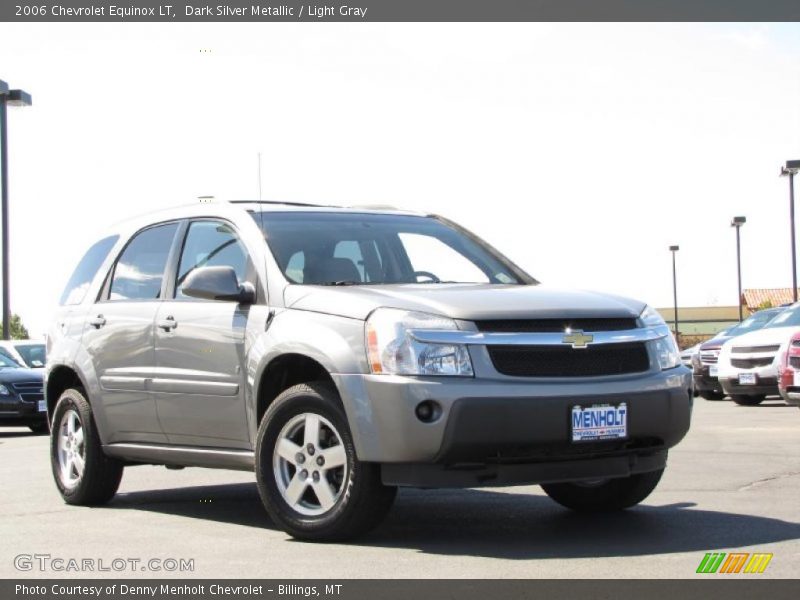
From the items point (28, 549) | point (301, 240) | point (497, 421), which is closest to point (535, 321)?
point (497, 421)

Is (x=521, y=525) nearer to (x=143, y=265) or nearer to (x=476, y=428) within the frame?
(x=476, y=428)

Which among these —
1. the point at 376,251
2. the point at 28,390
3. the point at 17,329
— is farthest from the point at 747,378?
the point at 17,329

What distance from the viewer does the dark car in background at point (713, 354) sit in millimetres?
23359

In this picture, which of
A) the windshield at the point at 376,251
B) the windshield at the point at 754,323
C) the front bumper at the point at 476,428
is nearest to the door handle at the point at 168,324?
the windshield at the point at 376,251

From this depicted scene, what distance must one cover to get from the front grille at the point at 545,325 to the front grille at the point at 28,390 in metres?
14.2

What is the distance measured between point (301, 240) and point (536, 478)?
2148 millimetres

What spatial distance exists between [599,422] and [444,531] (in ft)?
3.83

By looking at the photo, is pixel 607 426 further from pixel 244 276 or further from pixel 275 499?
pixel 244 276

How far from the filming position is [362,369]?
6.93 meters

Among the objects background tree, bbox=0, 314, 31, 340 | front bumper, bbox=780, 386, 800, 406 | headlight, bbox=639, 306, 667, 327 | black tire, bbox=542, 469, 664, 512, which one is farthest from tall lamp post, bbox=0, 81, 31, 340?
background tree, bbox=0, 314, 31, 340

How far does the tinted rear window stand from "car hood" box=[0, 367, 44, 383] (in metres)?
10.3

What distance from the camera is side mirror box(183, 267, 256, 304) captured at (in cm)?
777

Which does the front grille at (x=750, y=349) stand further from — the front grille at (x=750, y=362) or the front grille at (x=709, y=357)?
the front grille at (x=709, y=357)

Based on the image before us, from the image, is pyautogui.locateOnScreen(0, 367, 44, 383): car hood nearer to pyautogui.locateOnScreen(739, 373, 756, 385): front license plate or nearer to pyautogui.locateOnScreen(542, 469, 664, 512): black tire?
pyautogui.locateOnScreen(739, 373, 756, 385): front license plate
